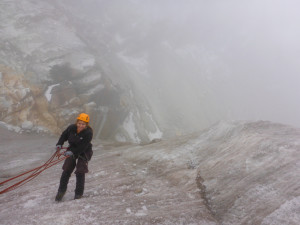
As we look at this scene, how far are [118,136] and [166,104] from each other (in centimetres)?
2595

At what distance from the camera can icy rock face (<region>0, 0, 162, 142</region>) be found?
79.0 ft

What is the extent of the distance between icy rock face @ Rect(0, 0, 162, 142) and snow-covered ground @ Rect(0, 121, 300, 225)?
47.0 feet

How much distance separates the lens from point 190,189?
7.23m

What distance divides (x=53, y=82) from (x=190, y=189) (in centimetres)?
2463

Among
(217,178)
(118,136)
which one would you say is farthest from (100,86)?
(217,178)

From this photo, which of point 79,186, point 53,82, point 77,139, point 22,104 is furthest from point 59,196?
point 53,82

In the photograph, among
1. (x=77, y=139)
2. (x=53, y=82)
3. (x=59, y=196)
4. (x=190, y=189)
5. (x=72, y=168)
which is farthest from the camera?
(x=53, y=82)

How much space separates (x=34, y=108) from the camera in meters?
24.4

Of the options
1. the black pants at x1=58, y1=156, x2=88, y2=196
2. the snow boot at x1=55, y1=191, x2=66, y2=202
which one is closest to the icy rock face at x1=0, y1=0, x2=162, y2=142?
the snow boot at x1=55, y1=191, x2=66, y2=202

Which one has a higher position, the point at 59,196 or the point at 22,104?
the point at 22,104

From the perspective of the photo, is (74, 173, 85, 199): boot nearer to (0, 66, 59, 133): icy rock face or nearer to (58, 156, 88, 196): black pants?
(58, 156, 88, 196): black pants

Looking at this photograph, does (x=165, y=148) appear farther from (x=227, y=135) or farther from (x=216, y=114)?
(x=216, y=114)

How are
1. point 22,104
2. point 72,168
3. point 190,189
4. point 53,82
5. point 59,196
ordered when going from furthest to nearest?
point 53,82 → point 22,104 → point 190,189 → point 59,196 → point 72,168

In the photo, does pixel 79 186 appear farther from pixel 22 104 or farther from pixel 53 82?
pixel 53 82
